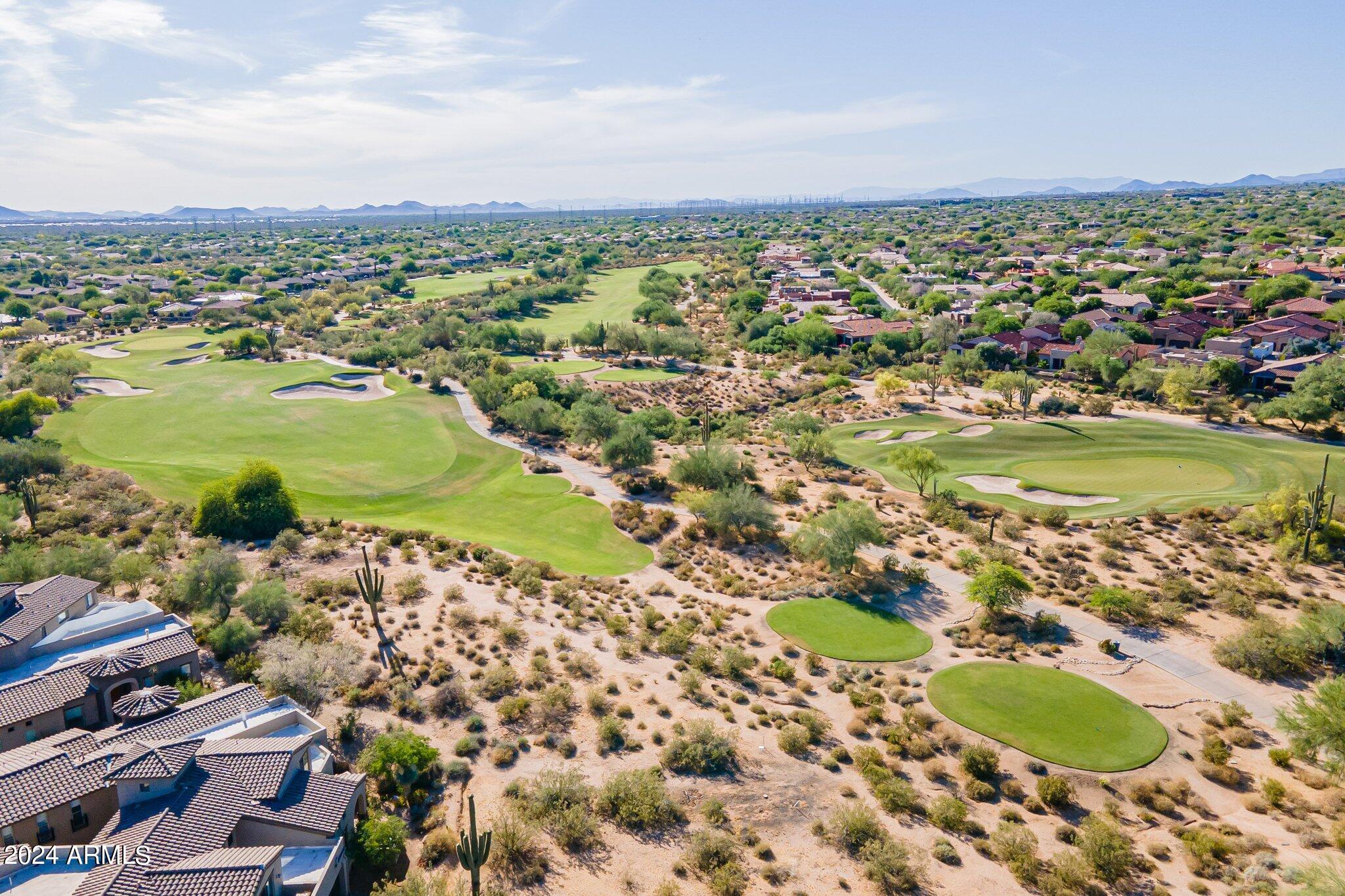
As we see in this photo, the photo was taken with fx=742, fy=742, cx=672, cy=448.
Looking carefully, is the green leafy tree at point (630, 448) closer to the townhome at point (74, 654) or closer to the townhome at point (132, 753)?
the townhome at point (74, 654)

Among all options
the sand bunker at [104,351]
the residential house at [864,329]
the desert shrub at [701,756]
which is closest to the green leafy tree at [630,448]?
the desert shrub at [701,756]

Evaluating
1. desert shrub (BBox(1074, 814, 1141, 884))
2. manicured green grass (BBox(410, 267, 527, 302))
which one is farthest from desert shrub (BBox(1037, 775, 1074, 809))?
manicured green grass (BBox(410, 267, 527, 302))

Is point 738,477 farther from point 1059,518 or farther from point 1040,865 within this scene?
point 1040,865

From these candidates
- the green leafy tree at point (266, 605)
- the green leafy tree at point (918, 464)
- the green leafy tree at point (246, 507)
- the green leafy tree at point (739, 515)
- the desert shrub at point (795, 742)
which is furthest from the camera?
the green leafy tree at point (918, 464)

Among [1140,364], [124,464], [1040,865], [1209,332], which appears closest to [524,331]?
[124,464]

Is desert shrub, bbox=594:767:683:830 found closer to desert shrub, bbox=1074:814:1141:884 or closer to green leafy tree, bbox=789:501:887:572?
desert shrub, bbox=1074:814:1141:884

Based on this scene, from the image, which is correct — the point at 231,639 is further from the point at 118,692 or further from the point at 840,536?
the point at 840,536

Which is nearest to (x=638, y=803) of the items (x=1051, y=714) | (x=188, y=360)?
(x=1051, y=714)
